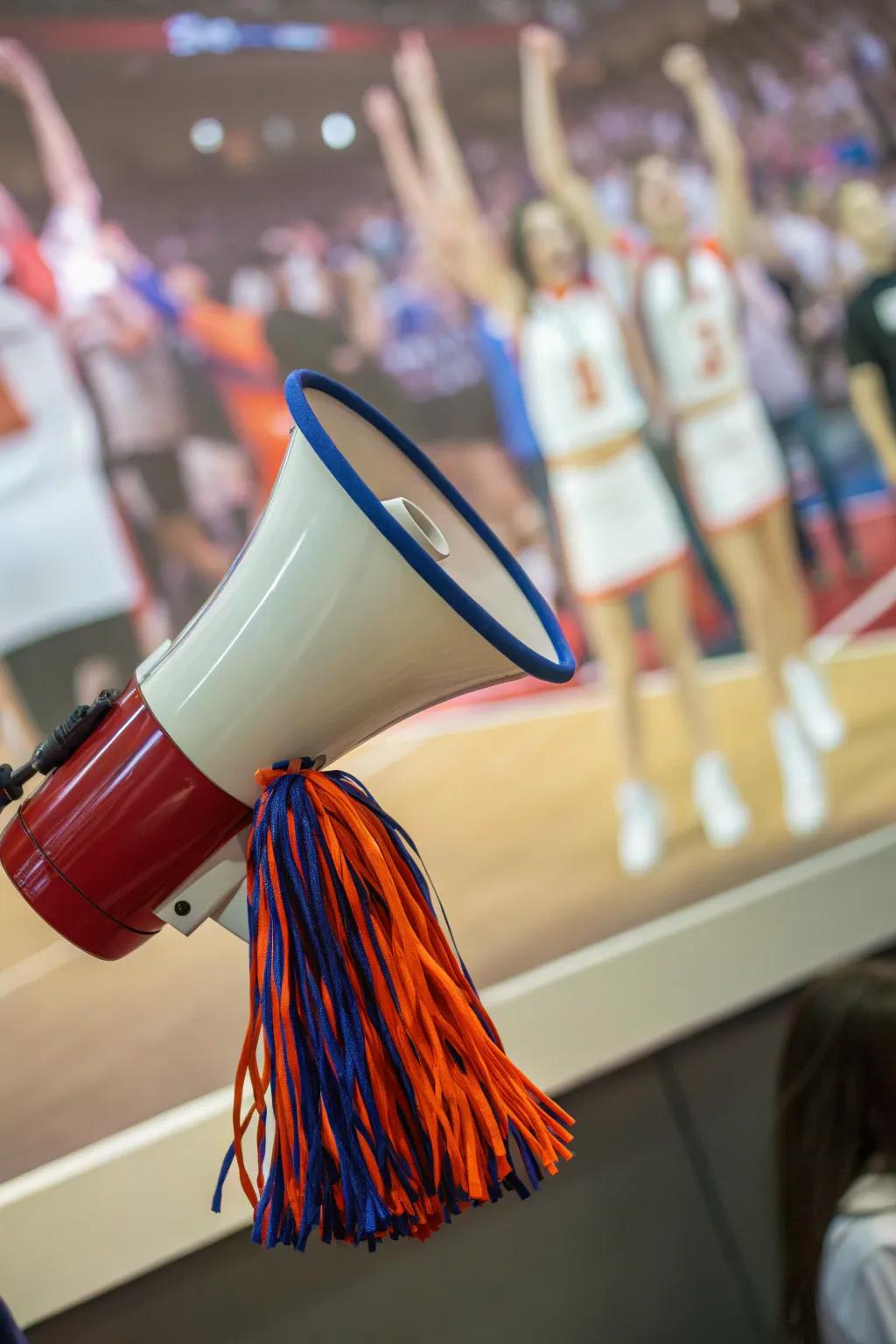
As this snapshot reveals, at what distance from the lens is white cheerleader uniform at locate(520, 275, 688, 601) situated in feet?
5.05

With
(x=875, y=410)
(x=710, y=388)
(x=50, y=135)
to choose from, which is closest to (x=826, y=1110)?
(x=710, y=388)

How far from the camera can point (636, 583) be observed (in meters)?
1.58

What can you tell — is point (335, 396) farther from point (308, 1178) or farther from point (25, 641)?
point (25, 641)

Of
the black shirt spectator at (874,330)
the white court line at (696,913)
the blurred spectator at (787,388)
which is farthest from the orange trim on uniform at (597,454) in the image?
the white court line at (696,913)

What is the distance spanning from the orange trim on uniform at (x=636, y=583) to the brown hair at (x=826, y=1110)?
0.61m

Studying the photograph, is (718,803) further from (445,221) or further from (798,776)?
(445,221)

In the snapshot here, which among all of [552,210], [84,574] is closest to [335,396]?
[84,574]

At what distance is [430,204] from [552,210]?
0.65ft

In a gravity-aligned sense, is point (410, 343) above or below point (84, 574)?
above

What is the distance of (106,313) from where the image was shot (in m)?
1.28

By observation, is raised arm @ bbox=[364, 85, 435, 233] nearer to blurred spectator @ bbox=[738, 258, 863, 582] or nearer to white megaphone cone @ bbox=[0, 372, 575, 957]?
blurred spectator @ bbox=[738, 258, 863, 582]

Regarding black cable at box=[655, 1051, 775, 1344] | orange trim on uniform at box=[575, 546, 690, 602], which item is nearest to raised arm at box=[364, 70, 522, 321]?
orange trim on uniform at box=[575, 546, 690, 602]

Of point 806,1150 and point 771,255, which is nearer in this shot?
point 806,1150

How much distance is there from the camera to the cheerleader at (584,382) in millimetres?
1522
